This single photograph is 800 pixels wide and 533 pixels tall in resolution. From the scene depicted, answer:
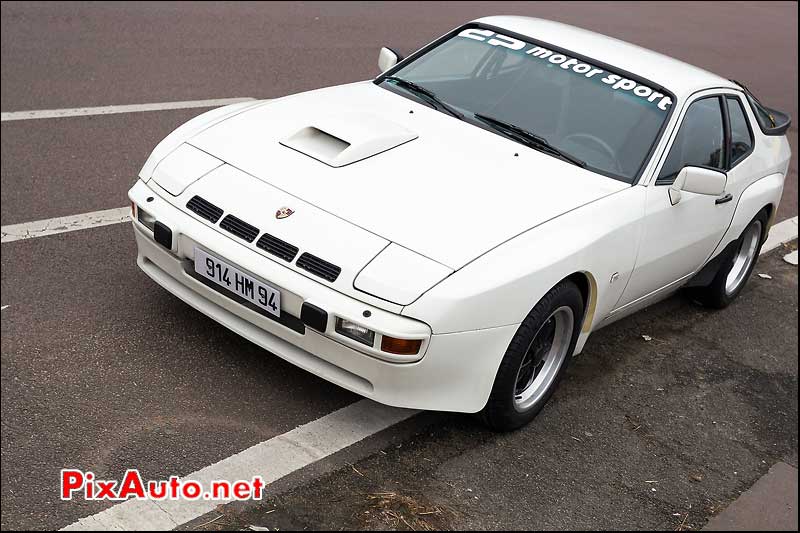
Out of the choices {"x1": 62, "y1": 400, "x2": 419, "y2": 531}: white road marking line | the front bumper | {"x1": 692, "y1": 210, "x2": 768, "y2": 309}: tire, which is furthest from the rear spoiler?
{"x1": 62, "y1": 400, "x2": 419, "y2": 531}: white road marking line

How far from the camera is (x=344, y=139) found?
14.8 ft

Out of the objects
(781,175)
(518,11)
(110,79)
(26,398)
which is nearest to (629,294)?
(781,175)

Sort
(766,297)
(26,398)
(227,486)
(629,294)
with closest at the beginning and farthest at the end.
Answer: (227,486) < (26,398) < (629,294) < (766,297)

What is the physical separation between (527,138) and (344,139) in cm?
99

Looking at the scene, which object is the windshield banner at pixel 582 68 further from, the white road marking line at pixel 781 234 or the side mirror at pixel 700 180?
the white road marking line at pixel 781 234

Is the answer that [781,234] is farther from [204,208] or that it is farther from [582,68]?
[204,208]

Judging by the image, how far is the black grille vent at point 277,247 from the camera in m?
3.96

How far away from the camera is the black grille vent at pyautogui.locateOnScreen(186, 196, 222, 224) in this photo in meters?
4.18

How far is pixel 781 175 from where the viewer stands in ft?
20.4

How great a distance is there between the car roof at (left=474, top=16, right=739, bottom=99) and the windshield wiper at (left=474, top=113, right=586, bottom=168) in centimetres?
70

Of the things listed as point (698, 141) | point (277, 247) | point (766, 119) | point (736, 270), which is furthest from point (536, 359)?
point (766, 119)

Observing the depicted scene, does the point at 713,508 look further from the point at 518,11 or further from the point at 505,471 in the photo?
the point at 518,11

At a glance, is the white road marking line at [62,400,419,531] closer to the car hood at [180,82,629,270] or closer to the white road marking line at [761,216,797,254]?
the car hood at [180,82,629,270]

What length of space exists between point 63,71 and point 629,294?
5799 mm
